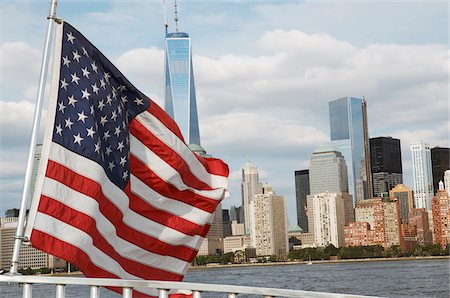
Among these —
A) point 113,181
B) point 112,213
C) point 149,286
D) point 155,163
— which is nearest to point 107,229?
point 112,213

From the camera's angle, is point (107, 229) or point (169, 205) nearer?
point (107, 229)

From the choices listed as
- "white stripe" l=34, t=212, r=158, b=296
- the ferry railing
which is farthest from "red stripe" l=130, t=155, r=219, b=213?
the ferry railing

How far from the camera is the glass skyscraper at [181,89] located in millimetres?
170750

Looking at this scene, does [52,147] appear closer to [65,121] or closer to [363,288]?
[65,121]

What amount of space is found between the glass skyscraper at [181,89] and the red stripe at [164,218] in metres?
156

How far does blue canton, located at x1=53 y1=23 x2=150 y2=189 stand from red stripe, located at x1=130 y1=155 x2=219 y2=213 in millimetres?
157

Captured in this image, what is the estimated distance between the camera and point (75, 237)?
651cm

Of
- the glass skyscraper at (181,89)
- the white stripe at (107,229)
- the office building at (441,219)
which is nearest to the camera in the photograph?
the white stripe at (107,229)

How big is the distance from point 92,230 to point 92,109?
3.47 ft

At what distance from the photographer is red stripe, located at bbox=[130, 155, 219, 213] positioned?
750cm

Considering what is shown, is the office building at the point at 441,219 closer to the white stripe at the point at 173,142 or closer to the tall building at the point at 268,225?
the tall building at the point at 268,225

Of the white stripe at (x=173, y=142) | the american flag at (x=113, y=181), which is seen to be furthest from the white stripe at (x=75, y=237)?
the white stripe at (x=173, y=142)

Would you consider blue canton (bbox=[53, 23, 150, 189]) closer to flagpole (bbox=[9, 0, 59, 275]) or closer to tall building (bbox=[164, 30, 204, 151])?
flagpole (bbox=[9, 0, 59, 275])

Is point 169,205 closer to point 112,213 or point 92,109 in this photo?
point 112,213
